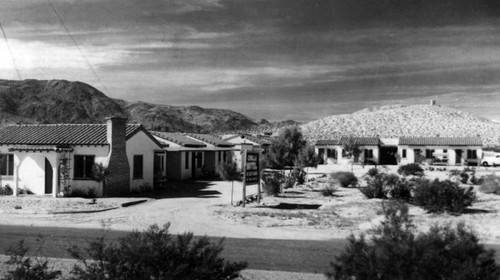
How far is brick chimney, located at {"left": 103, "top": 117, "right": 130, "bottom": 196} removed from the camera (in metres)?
22.8

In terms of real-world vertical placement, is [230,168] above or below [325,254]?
above

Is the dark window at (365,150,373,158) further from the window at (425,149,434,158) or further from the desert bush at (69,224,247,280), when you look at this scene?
the desert bush at (69,224,247,280)

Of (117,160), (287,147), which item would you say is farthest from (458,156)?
(117,160)

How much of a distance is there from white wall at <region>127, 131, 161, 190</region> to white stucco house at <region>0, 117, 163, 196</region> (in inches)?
2.1

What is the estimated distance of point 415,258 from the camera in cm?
481

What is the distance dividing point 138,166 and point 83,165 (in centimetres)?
308

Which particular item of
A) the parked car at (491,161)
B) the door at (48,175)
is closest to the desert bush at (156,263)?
the door at (48,175)

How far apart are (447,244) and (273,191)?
1924 cm

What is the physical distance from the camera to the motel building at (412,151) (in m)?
53.8

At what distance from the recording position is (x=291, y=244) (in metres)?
12.3

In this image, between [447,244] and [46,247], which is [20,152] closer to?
[46,247]

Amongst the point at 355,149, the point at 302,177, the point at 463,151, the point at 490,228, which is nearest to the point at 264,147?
the point at 355,149

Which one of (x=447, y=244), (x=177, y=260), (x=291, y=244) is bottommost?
(x=291, y=244)

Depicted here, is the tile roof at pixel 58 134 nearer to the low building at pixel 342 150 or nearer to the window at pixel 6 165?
the window at pixel 6 165
